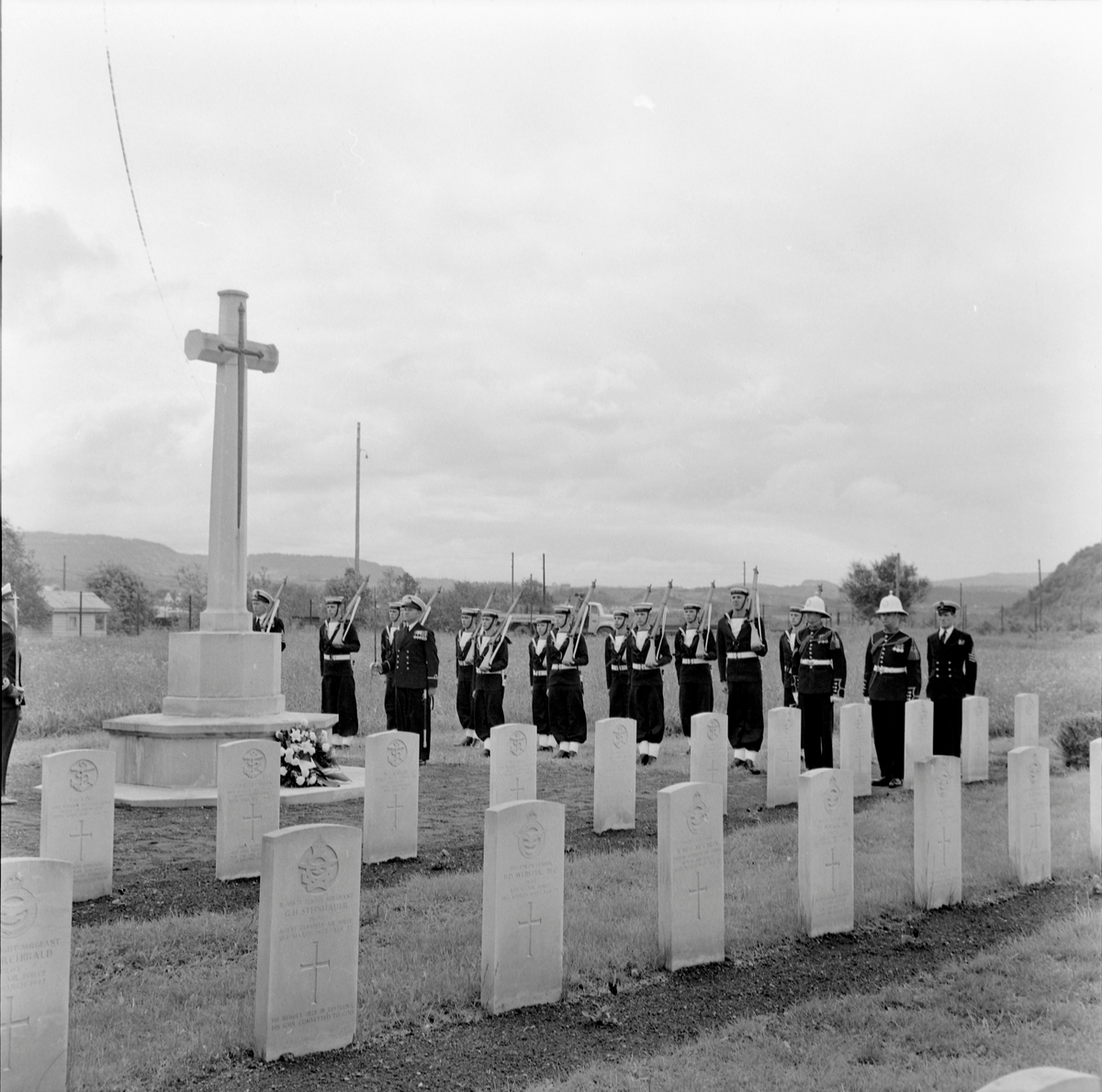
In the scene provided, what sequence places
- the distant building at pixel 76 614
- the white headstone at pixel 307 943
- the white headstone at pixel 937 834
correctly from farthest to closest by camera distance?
the distant building at pixel 76 614 → the white headstone at pixel 937 834 → the white headstone at pixel 307 943

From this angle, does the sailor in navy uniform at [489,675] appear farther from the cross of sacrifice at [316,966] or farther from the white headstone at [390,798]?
the cross of sacrifice at [316,966]

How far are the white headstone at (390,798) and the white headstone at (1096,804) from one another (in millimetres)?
4712

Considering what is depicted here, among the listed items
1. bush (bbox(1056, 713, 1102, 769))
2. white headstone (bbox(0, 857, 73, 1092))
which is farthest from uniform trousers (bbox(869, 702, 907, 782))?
white headstone (bbox(0, 857, 73, 1092))

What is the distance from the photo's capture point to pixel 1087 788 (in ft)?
34.0

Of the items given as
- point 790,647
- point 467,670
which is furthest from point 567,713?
point 790,647

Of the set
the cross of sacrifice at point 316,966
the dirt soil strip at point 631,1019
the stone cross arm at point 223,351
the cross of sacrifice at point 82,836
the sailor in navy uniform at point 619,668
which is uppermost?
the stone cross arm at point 223,351

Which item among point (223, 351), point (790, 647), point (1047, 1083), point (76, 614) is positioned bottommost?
point (1047, 1083)

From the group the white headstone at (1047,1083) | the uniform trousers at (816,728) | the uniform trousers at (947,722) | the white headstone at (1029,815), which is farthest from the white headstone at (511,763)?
the white headstone at (1047,1083)

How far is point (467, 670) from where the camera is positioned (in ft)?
46.9

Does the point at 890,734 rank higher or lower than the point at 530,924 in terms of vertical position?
higher

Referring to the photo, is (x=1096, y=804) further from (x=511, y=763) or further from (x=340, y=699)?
(x=340, y=699)

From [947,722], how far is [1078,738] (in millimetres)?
1587

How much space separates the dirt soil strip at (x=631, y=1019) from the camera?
3.97m

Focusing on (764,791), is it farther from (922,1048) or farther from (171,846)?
(922,1048)
